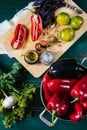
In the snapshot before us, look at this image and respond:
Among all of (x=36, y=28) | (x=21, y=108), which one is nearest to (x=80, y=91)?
(x=21, y=108)

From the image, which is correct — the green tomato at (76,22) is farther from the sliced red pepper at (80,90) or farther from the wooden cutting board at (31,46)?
the sliced red pepper at (80,90)

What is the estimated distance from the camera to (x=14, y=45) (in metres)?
1.48

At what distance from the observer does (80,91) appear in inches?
50.6

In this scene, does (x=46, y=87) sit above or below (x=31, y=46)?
below

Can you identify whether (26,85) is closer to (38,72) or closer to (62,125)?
(38,72)

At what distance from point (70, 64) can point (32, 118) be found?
0.27 metres

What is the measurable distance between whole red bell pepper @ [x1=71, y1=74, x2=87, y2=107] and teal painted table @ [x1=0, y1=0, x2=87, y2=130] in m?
0.16

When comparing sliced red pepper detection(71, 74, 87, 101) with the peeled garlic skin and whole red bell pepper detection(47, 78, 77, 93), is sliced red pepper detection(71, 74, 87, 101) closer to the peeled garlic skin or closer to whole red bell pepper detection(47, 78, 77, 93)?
whole red bell pepper detection(47, 78, 77, 93)

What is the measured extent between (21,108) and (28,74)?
0.49 ft

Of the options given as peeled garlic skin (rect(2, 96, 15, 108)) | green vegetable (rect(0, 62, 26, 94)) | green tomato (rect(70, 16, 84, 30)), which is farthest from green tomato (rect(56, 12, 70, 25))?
peeled garlic skin (rect(2, 96, 15, 108))

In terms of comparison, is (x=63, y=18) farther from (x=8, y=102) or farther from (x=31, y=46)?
(x=8, y=102)

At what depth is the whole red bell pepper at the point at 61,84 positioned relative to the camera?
1316 mm

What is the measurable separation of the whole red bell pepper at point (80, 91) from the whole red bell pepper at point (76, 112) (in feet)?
0.09

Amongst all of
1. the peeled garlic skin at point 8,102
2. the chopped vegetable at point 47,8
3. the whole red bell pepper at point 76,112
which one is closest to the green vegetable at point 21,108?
the peeled garlic skin at point 8,102
